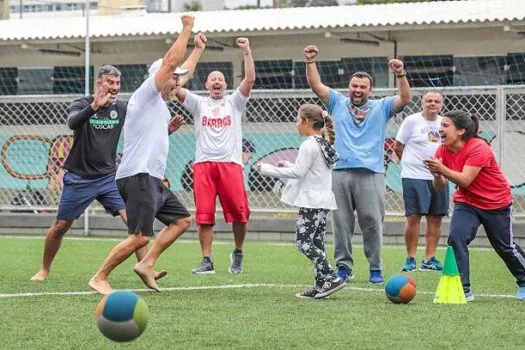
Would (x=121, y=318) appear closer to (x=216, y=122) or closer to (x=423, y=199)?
(x=216, y=122)

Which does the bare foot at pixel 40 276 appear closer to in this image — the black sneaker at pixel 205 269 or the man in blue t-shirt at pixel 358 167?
the black sneaker at pixel 205 269

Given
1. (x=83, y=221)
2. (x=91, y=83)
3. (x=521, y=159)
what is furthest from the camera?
(x=91, y=83)

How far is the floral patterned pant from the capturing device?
9969mm

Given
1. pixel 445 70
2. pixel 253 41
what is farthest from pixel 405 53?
pixel 253 41

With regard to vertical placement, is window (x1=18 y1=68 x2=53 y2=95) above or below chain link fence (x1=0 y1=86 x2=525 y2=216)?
above

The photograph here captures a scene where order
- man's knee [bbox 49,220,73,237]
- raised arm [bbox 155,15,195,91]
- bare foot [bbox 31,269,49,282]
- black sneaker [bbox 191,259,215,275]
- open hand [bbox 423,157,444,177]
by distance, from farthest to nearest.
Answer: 1. black sneaker [bbox 191,259,215,275]
2. man's knee [bbox 49,220,73,237]
3. bare foot [bbox 31,269,49,282]
4. raised arm [bbox 155,15,195,91]
5. open hand [bbox 423,157,444,177]

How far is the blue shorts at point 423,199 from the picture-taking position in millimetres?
13523

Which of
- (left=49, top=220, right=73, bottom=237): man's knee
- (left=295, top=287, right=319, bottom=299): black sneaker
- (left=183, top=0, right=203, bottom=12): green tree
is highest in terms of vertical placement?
(left=183, top=0, right=203, bottom=12): green tree

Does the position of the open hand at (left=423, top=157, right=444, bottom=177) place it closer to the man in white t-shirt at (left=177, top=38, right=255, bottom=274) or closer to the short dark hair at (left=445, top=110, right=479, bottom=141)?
the short dark hair at (left=445, top=110, right=479, bottom=141)

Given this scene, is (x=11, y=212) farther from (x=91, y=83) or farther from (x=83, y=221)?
(x=91, y=83)

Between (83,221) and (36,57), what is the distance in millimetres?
6522

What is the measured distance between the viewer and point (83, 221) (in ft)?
62.5

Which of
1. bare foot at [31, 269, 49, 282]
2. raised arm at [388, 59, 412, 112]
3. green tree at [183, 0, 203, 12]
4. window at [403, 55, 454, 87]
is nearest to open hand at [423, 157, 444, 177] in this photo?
raised arm at [388, 59, 412, 112]

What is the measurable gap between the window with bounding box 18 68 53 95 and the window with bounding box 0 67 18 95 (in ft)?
0.36
